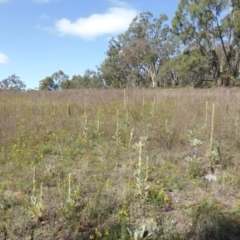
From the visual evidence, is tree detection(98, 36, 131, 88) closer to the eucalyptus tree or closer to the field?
the eucalyptus tree

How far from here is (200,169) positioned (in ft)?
13.4

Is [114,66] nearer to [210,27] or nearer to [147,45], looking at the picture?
[147,45]

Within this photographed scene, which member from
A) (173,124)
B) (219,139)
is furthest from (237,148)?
(173,124)

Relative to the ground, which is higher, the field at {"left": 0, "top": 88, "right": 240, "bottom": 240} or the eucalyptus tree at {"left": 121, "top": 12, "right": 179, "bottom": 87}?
the eucalyptus tree at {"left": 121, "top": 12, "right": 179, "bottom": 87}

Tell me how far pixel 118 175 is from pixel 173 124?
2.66 metres

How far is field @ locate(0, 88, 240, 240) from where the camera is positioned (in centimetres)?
289

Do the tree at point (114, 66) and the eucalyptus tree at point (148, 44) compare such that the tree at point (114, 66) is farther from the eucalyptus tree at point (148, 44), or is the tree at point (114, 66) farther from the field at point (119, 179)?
the field at point (119, 179)

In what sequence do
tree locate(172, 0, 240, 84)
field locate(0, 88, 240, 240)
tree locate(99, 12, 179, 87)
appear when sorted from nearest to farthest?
field locate(0, 88, 240, 240), tree locate(172, 0, 240, 84), tree locate(99, 12, 179, 87)

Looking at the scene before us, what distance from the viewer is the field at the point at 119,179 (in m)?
2.89

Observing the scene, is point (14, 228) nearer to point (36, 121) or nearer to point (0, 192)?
point (0, 192)

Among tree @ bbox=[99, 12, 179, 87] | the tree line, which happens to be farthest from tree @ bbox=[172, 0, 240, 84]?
tree @ bbox=[99, 12, 179, 87]

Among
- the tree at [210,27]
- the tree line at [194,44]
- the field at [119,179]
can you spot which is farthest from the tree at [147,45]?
the field at [119,179]

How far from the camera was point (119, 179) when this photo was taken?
155 inches

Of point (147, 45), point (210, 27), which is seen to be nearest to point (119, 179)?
point (210, 27)
